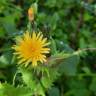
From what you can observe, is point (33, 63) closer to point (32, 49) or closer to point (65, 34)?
point (32, 49)

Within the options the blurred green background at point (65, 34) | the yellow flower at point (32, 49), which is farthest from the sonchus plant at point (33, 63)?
the blurred green background at point (65, 34)

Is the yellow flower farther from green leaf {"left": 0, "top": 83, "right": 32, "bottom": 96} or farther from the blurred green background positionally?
the blurred green background

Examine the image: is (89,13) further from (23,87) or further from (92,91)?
(23,87)

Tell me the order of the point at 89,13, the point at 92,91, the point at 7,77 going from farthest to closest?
the point at 89,13
the point at 92,91
the point at 7,77

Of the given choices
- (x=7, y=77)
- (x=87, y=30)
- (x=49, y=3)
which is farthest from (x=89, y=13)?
(x=7, y=77)

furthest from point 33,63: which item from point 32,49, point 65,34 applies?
point 65,34

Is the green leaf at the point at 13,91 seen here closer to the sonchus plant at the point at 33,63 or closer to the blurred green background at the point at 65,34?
the sonchus plant at the point at 33,63
